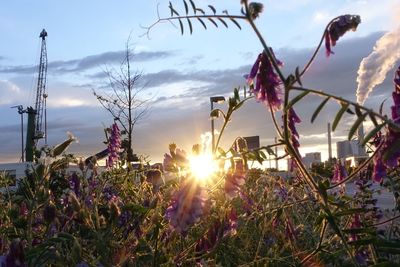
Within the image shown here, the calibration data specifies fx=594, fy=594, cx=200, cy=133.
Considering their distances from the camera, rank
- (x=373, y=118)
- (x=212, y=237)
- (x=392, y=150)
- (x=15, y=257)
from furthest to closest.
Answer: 1. (x=212, y=237)
2. (x=15, y=257)
3. (x=392, y=150)
4. (x=373, y=118)

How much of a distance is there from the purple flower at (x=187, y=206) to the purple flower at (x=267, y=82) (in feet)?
0.93

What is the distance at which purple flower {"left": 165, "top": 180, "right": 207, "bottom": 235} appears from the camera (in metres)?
1.39

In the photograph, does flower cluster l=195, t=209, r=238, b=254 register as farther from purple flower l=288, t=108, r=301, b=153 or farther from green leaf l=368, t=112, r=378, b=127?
green leaf l=368, t=112, r=378, b=127

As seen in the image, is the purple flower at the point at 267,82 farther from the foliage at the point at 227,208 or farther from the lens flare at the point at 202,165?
the lens flare at the point at 202,165

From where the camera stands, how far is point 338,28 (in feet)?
4.43

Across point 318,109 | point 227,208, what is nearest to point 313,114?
point 318,109

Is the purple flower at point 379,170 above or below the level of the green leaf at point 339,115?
below

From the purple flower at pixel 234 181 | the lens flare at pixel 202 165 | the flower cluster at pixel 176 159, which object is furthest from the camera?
the purple flower at pixel 234 181

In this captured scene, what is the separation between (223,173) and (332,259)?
41 cm

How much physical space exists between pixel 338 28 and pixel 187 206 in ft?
1.78

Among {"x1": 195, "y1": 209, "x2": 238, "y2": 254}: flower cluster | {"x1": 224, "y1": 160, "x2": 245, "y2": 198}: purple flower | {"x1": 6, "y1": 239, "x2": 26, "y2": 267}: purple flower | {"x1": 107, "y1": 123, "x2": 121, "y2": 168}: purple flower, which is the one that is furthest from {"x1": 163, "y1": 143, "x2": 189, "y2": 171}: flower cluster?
{"x1": 107, "y1": 123, "x2": 121, "y2": 168}: purple flower

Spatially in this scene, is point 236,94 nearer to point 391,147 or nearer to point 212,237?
point 212,237

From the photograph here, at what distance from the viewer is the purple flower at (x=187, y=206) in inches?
54.9

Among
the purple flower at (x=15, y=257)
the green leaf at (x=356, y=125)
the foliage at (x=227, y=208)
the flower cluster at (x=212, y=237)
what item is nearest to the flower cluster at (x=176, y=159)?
the foliage at (x=227, y=208)
